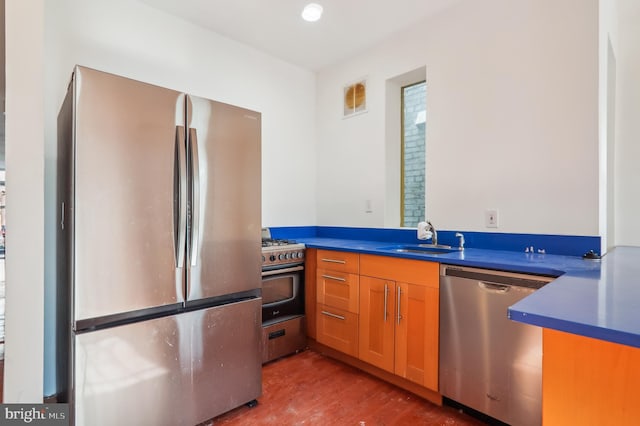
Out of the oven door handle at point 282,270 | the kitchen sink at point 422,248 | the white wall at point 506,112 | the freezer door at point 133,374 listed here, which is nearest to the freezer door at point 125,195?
the freezer door at point 133,374

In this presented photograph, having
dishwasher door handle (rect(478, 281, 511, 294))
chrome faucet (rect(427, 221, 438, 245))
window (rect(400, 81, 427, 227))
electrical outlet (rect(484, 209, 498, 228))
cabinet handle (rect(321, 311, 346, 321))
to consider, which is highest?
window (rect(400, 81, 427, 227))

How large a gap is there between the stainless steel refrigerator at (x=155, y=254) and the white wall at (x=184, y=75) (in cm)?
24

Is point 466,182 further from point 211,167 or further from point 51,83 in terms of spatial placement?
point 51,83

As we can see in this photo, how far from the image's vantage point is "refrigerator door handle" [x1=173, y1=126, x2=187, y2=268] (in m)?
1.69

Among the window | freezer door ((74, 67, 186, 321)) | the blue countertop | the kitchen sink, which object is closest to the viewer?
the blue countertop

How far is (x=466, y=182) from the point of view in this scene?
2.37 m

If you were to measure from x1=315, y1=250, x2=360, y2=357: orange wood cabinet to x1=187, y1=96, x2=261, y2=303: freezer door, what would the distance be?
694mm

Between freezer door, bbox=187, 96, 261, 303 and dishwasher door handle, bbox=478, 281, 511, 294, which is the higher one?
freezer door, bbox=187, 96, 261, 303

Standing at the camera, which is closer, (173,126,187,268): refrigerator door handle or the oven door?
(173,126,187,268): refrigerator door handle

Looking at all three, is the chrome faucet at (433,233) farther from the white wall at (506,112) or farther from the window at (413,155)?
the window at (413,155)

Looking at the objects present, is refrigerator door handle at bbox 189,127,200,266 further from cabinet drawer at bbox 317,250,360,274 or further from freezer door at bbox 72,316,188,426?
cabinet drawer at bbox 317,250,360,274

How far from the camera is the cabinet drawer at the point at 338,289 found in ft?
7.81

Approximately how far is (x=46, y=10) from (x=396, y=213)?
2827 mm

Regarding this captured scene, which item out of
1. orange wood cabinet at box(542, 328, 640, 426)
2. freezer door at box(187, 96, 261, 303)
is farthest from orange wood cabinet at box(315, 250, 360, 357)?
orange wood cabinet at box(542, 328, 640, 426)
